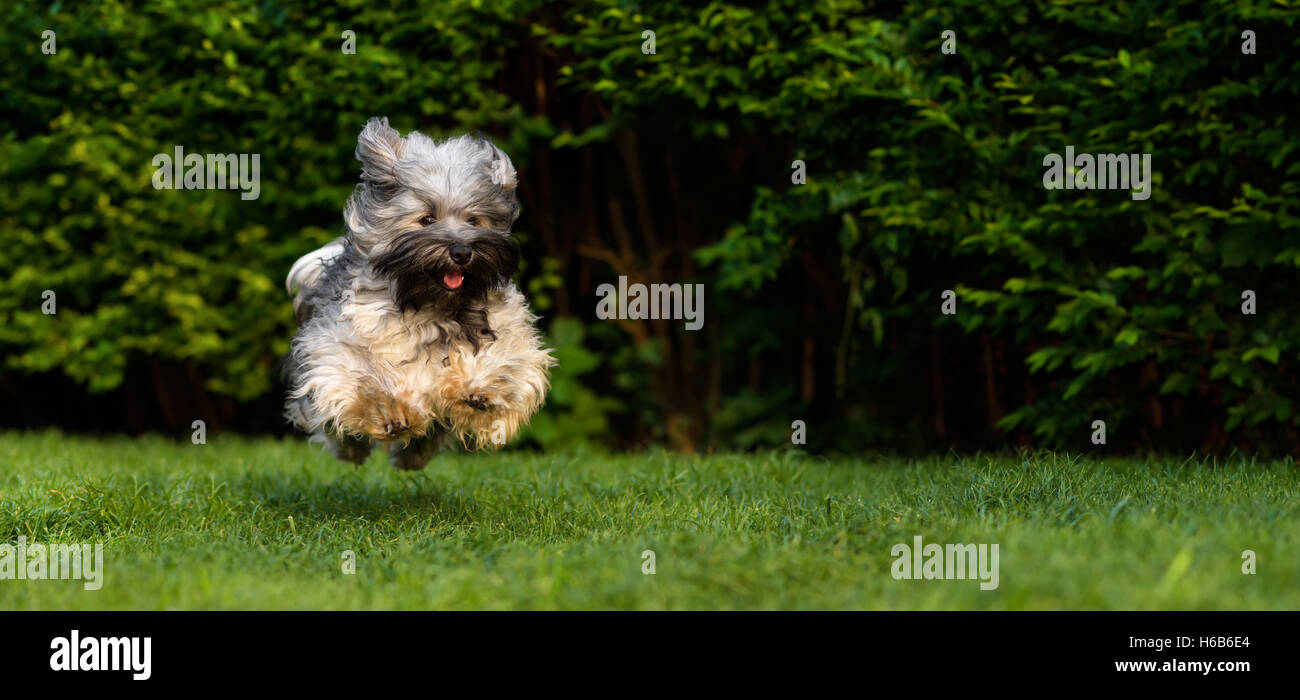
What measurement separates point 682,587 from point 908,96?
4.49 meters

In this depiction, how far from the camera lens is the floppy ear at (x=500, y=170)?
6105 millimetres

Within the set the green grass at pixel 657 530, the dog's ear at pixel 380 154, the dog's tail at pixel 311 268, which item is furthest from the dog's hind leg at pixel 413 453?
the dog's ear at pixel 380 154

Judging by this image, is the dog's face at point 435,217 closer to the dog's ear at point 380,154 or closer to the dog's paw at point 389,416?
the dog's ear at point 380,154

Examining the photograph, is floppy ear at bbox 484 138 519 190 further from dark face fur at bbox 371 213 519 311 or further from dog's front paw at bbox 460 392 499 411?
dog's front paw at bbox 460 392 499 411

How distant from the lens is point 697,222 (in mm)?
10773

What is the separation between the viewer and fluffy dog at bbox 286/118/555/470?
578 cm

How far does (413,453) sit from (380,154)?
1684 mm

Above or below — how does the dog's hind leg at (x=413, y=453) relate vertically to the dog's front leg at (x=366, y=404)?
below

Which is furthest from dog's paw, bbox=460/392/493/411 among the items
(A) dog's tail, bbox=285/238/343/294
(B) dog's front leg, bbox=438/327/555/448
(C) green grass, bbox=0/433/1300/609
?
(A) dog's tail, bbox=285/238/343/294

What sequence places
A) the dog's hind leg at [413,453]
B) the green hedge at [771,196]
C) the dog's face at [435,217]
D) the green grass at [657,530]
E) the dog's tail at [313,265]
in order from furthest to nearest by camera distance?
the green hedge at [771,196], the dog's tail at [313,265], the dog's hind leg at [413,453], the dog's face at [435,217], the green grass at [657,530]

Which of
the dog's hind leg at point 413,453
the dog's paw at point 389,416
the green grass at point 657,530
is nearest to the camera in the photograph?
the green grass at point 657,530

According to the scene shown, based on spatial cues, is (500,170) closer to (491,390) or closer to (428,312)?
(428,312)
